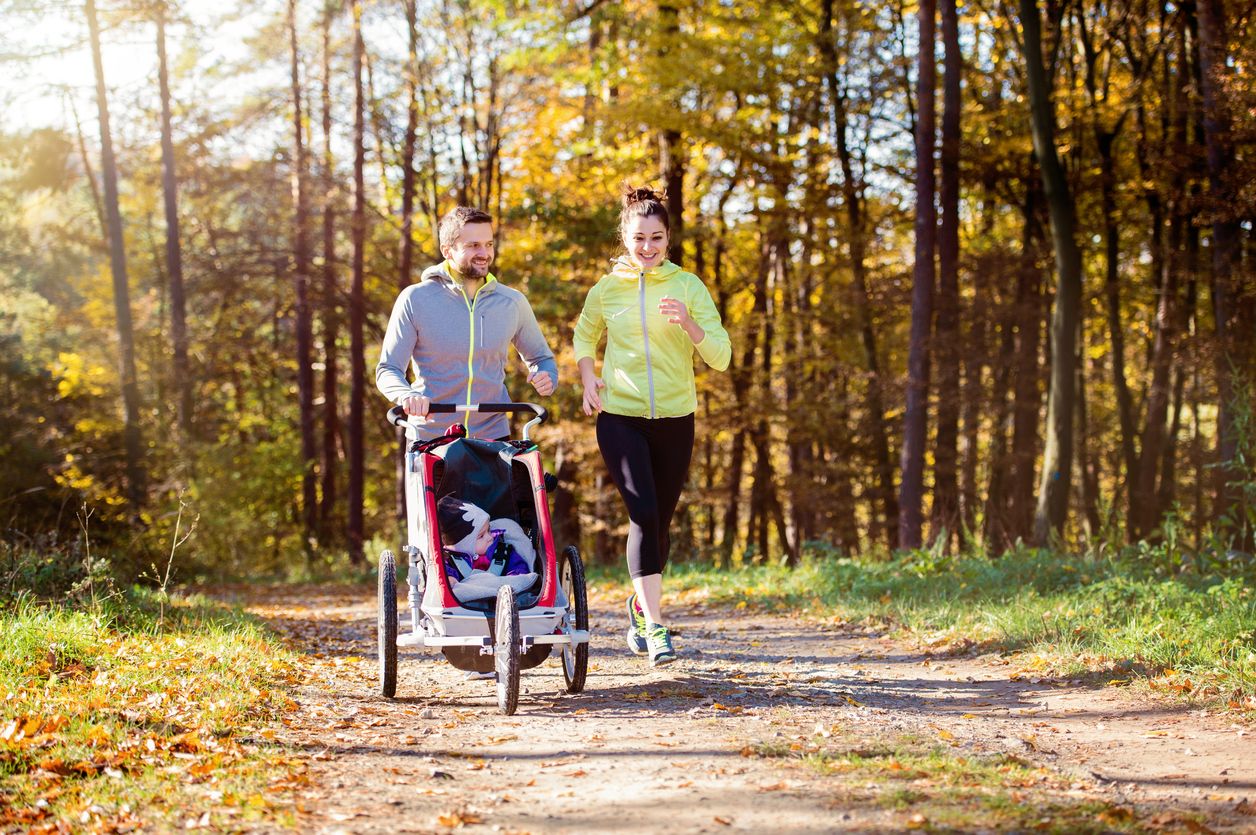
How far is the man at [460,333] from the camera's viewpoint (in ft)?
17.5

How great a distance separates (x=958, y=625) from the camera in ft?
22.9

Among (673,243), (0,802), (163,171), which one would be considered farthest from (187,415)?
(0,802)

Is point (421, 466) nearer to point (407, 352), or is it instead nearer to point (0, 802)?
point (407, 352)

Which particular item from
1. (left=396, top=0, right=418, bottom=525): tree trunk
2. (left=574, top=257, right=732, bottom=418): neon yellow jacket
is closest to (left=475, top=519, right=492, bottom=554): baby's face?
(left=574, top=257, right=732, bottom=418): neon yellow jacket

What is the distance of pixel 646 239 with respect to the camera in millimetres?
5676

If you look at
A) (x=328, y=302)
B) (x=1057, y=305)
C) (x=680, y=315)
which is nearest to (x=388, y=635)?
(x=680, y=315)

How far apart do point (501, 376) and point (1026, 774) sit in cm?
291

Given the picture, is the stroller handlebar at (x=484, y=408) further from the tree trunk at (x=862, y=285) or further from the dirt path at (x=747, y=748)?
the tree trunk at (x=862, y=285)

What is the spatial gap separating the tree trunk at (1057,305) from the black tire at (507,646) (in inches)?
392

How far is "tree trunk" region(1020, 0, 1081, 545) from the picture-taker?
13422 mm

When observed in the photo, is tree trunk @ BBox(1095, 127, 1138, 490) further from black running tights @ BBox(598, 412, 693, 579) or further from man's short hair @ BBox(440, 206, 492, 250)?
man's short hair @ BBox(440, 206, 492, 250)

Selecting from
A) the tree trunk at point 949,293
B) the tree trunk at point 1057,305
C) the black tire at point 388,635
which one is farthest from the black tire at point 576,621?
the tree trunk at point 949,293

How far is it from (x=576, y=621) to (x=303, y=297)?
63.2 feet

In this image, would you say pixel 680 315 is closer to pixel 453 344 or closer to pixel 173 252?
pixel 453 344
